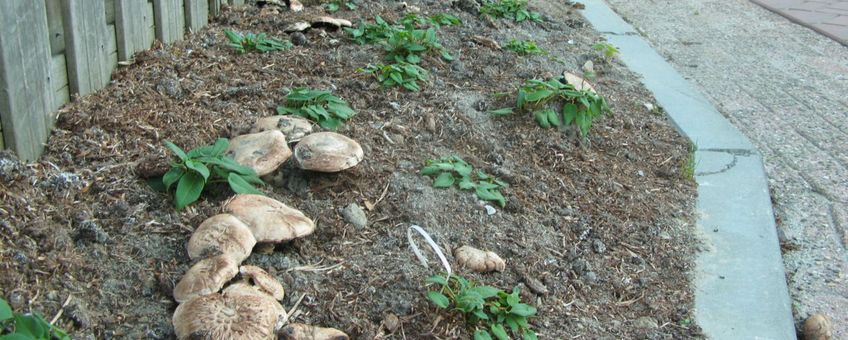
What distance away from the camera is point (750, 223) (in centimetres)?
365

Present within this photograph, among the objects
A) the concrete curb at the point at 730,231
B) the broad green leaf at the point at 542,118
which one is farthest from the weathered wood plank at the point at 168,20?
the concrete curb at the point at 730,231

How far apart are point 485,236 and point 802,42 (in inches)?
217

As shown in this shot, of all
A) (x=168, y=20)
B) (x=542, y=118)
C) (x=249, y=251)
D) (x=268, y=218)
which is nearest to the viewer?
(x=249, y=251)

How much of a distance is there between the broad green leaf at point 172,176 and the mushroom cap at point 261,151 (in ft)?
0.72

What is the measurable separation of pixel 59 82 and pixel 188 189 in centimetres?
91

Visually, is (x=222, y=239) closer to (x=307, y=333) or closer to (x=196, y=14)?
(x=307, y=333)

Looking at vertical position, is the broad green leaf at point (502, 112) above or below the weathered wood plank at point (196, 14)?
below

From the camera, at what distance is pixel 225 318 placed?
2152mm

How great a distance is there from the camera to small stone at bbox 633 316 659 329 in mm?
2812

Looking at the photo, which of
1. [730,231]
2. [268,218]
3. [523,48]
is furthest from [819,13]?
[268,218]

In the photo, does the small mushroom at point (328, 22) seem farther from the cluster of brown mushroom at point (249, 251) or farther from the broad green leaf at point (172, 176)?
the broad green leaf at point (172, 176)

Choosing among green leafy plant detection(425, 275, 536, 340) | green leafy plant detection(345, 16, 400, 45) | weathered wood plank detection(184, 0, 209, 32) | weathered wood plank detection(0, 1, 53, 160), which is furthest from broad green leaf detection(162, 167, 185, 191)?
green leafy plant detection(345, 16, 400, 45)

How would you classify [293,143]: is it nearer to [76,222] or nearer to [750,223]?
[76,222]

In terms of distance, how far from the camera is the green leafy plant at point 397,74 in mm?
4195
